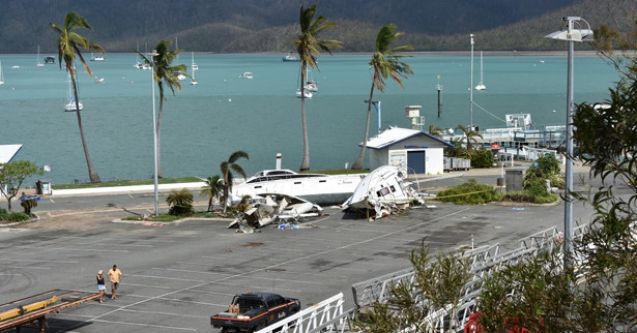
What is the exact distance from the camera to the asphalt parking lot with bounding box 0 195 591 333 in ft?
107

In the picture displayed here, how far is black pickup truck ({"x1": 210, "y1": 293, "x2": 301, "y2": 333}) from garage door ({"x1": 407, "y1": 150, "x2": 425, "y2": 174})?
3845 centimetres

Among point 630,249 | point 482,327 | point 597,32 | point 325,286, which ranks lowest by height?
point 325,286

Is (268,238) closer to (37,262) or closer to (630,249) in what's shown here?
(37,262)

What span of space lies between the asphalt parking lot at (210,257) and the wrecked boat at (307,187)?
2.94 meters

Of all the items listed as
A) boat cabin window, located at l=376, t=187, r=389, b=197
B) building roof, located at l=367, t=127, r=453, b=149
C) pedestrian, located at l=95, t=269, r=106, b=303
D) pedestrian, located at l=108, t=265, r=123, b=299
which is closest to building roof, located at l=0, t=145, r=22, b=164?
building roof, located at l=367, t=127, r=453, b=149

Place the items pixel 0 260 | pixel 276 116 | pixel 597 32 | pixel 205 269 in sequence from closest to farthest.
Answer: pixel 597 32 < pixel 205 269 < pixel 0 260 < pixel 276 116

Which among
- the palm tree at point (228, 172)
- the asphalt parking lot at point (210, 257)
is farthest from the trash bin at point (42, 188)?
the palm tree at point (228, 172)

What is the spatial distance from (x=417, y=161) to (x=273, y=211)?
70.1 ft

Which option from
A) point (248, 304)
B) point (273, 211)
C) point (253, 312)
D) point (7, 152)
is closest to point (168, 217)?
point (273, 211)

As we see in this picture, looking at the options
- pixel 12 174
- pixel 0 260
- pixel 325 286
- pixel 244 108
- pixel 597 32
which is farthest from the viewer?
pixel 244 108

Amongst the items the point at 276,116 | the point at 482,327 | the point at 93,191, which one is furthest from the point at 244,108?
the point at 482,327

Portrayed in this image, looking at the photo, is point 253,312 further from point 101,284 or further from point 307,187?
point 307,187

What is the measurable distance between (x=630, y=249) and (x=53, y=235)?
124 feet

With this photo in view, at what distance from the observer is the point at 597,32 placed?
13602 mm
